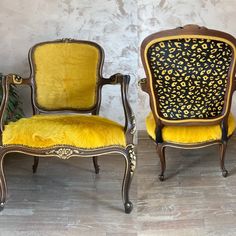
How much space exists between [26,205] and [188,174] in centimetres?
105

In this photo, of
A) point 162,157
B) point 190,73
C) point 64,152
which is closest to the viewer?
point 64,152

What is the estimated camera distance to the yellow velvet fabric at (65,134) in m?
1.92

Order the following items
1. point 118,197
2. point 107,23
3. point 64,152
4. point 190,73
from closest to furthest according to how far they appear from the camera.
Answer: point 64,152, point 190,73, point 118,197, point 107,23

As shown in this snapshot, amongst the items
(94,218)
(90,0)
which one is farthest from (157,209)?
(90,0)

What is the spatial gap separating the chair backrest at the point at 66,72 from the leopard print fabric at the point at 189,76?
1.47ft

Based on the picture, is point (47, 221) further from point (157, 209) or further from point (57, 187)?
point (157, 209)

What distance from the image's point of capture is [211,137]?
2.24 meters

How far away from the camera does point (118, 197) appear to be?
2.21 m

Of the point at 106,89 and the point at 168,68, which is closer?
the point at 168,68

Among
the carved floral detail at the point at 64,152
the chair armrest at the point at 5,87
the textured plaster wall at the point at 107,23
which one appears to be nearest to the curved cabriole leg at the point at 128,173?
the carved floral detail at the point at 64,152

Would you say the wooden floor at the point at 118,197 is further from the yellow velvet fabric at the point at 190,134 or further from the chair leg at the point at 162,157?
the yellow velvet fabric at the point at 190,134

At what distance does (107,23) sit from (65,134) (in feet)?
3.40

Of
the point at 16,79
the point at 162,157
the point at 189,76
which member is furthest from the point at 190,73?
the point at 16,79

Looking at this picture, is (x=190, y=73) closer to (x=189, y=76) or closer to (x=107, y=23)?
(x=189, y=76)
